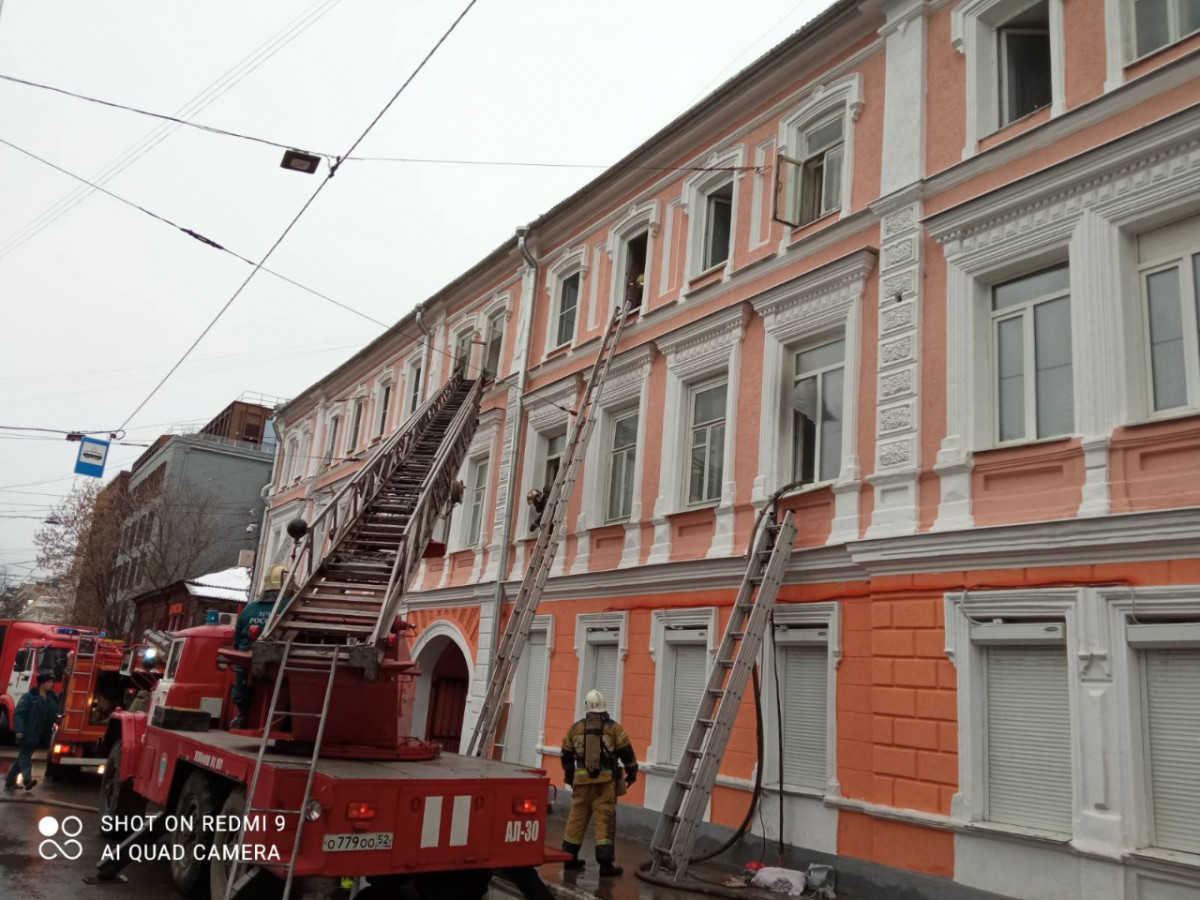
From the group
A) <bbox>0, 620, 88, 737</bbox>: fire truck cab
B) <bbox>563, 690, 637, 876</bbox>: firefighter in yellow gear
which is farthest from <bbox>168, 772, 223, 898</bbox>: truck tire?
<bbox>0, 620, 88, 737</bbox>: fire truck cab

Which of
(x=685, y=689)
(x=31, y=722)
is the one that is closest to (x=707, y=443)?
(x=685, y=689)

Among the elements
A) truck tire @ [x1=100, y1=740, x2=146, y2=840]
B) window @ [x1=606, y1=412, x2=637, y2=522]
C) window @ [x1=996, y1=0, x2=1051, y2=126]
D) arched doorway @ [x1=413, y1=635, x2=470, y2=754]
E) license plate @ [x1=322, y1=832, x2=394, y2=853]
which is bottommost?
truck tire @ [x1=100, y1=740, x2=146, y2=840]

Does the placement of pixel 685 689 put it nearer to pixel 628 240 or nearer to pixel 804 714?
pixel 804 714

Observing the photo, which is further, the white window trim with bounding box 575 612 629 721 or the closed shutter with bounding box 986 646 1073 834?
the white window trim with bounding box 575 612 629 721

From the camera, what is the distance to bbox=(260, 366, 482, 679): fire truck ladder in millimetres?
6887

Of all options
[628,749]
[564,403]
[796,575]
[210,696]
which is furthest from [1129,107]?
[210,696]

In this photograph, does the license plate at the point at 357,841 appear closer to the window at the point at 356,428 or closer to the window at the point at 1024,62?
the window at the point at 1024,62

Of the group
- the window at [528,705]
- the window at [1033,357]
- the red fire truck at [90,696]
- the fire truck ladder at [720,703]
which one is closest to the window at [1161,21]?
the window at [1033,357]

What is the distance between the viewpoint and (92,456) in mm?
18328

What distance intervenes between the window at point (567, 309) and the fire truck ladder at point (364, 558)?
4990 millimetres

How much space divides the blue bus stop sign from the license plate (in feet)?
49.1

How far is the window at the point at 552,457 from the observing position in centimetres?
1672
